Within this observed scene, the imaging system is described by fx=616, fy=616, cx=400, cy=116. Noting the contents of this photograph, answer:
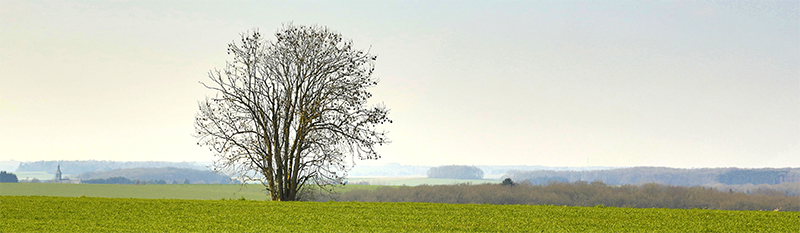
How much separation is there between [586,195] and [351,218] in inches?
3014

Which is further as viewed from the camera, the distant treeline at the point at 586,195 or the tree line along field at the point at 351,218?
the distant treeline at the point at 586,195

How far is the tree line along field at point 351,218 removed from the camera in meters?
12.6

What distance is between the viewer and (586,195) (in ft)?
280

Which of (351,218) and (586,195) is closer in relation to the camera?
(351,218)

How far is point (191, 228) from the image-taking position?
12.3 meters

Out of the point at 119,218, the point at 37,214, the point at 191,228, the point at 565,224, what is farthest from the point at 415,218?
the point at 37,214

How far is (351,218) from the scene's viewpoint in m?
14.2

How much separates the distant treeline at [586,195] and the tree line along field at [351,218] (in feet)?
186

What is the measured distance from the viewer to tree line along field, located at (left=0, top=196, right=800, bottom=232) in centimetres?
1257

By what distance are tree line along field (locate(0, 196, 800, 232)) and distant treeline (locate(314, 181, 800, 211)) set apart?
56.8 m

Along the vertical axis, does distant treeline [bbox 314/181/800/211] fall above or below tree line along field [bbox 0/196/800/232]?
below

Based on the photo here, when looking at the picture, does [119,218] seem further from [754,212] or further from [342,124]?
[754,212]

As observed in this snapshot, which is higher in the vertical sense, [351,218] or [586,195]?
[351,218]

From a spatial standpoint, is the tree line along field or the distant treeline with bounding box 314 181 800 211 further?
the distant treeline with bounding box 314 181 800 211
